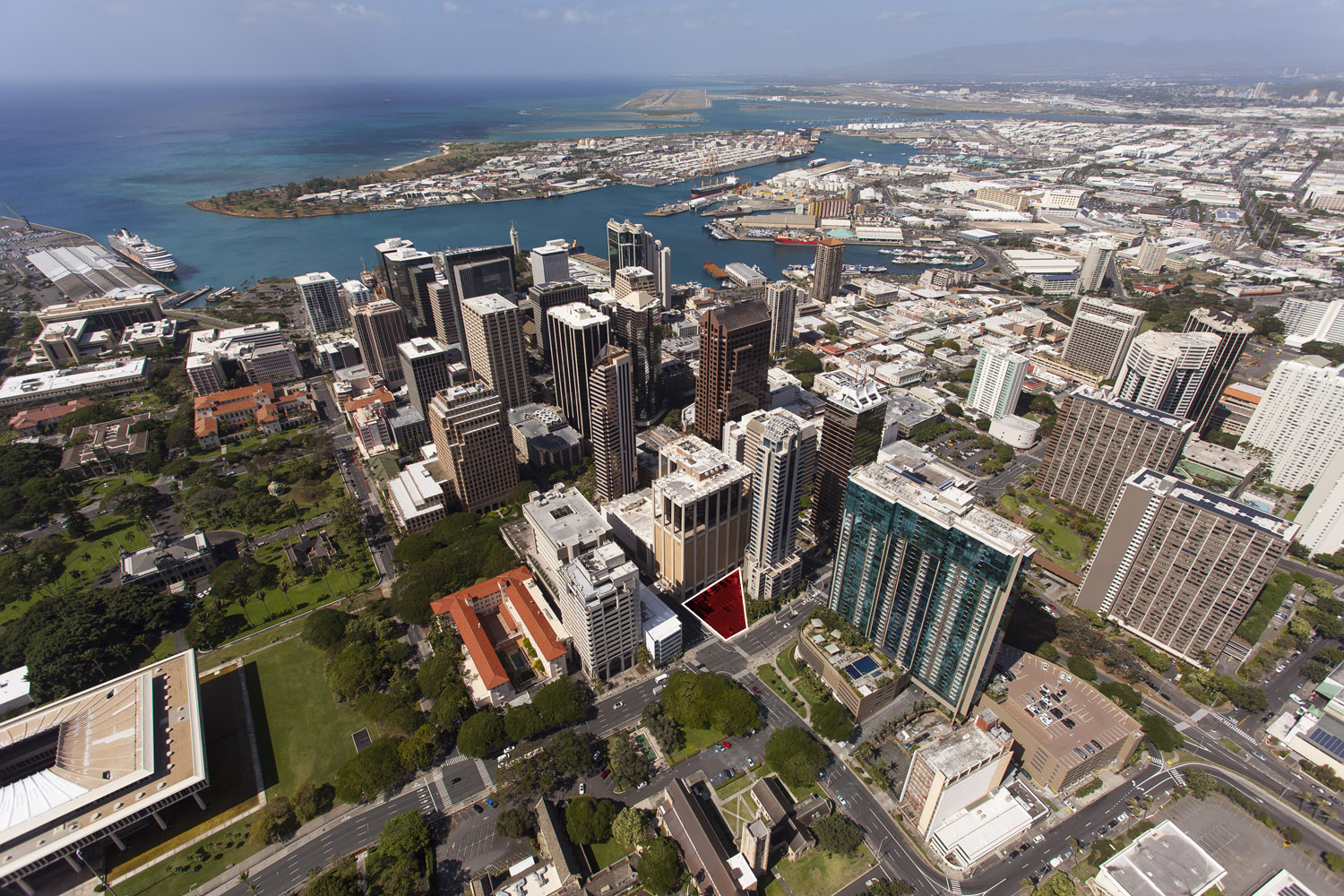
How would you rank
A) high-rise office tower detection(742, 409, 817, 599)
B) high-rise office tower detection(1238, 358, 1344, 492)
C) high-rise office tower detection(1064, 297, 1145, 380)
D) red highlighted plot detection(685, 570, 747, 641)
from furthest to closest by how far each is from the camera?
1. high-rise office tower detection(1064, 297, 1145, 380)
2. high-rise office tower detection(1238, 358, 1344, 492)
3. red highlighted plot detection(685, 570, 747, 641)
4. high-rise office tower detection(742, 409, 817, 599)

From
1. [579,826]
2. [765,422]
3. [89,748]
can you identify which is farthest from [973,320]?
[89,748]

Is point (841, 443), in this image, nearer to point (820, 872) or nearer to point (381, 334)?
point (820, 872)

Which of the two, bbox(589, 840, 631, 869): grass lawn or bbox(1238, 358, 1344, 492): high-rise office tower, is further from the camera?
bbox(1238, 358, 1344, 492): high-rise office tower

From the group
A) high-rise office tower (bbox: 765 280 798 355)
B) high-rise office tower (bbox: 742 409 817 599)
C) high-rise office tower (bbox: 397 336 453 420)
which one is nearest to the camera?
high-rise office tower (bbox: 742 409 817 599)

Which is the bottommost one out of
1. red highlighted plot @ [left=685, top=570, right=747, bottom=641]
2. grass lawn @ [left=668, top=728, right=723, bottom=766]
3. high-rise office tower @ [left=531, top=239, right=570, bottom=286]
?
grass lawn @ [left=668, top=728, right=723, bottom=766]

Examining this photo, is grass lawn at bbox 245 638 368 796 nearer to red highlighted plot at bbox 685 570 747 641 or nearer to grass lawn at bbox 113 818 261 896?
grass lawn at bbox 113 818 261 896

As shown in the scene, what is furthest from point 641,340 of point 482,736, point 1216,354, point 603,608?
point 1216,354

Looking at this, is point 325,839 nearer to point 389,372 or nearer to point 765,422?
point 765,422

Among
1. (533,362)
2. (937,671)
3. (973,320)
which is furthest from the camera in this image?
(973,320)

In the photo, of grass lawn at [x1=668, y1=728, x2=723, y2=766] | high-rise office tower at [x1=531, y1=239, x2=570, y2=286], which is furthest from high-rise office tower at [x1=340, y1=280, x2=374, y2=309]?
grass lawn at [x1=668, y1=728, x2=723, y2=766]
